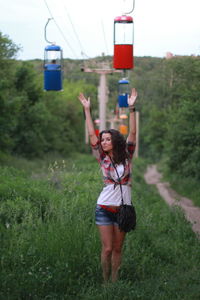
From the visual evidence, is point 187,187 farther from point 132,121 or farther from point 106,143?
point 106,143

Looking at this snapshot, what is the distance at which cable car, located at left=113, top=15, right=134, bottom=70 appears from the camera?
10938 millimetres

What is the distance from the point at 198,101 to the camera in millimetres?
22922

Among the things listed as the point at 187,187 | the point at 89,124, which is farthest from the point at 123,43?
the point at 187,187

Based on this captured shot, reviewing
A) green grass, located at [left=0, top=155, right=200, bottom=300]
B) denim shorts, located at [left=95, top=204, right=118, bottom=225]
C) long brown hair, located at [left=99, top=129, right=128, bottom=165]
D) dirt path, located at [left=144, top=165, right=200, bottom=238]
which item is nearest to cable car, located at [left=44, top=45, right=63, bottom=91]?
green grass, located at [left=0, top=155, right=200, bottom=300]

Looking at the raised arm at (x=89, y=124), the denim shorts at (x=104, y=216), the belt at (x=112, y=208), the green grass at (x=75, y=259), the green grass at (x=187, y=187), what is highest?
the raised arm at (x=89, y=124)

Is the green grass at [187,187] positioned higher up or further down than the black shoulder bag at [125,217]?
further down

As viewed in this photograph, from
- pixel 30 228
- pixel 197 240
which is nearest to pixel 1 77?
pixel 197 240

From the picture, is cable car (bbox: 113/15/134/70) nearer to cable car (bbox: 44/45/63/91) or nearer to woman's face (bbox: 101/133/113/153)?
cable car (bbox: 44/45/63/91)

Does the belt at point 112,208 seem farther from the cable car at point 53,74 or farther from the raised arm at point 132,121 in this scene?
the cable car at point 53,74

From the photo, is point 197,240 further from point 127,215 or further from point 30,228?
point 127,215

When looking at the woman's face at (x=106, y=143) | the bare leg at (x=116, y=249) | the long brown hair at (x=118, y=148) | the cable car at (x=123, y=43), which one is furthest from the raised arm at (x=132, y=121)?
the cable car at (x=123, y=43)

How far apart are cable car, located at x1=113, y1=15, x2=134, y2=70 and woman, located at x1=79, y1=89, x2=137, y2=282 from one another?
357cm

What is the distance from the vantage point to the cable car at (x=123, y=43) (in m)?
10.9

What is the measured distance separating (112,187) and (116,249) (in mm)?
833
